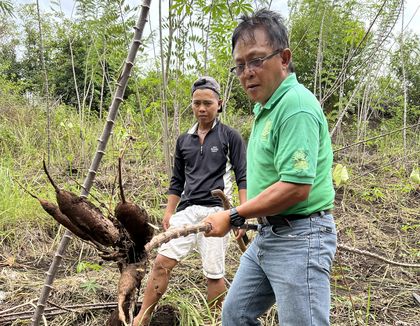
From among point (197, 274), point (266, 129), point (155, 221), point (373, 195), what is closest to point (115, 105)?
point (266, 129)

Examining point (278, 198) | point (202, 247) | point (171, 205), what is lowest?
point (202, 247)

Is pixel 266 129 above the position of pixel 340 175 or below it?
above

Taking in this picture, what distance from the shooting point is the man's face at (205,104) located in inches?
98.5

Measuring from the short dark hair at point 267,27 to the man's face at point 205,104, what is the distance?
3.48 ft

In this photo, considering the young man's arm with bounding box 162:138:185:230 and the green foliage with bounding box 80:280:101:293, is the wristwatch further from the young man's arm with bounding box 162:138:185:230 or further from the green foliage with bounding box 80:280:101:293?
the green foliage with bounding box 80:280:101:293

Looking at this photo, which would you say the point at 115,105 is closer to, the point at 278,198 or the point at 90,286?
the point at 278,198

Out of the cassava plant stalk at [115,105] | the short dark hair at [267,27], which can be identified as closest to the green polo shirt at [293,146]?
the short dark hair at [267,27]

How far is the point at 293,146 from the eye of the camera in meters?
1.20

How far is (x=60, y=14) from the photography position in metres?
4.55

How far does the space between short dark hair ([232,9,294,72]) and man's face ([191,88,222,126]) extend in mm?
1061

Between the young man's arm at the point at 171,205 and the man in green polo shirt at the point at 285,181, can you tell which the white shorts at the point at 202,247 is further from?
the man in green polo shirt at the point at 285,181

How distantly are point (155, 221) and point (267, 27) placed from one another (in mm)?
2848

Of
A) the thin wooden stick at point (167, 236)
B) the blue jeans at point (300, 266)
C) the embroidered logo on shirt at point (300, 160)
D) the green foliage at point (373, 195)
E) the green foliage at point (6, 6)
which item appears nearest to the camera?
the thin wooden stick at point (167, 236)

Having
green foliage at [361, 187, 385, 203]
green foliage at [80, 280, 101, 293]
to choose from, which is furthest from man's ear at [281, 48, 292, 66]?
green foliage at [361, 187, 385, 203]
